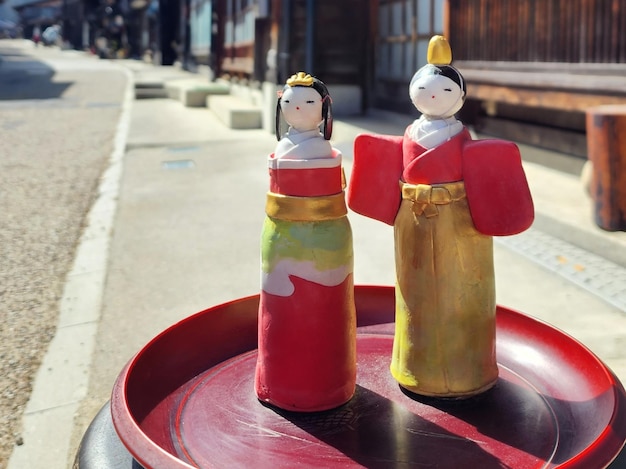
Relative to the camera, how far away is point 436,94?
1397mm

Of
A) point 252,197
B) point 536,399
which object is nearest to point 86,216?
point 252,197

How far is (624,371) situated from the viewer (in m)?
2.28

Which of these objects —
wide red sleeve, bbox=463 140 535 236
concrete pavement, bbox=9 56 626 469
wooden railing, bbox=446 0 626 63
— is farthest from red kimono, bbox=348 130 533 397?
wooden railing, bbox=446 0 626 63

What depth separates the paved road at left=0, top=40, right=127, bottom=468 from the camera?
2.70 metres

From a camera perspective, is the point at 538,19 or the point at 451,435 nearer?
the point at 451,435

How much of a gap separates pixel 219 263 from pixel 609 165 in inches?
87.7

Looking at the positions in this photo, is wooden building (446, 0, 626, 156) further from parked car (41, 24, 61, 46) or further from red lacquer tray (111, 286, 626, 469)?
parked car (41, 24, 61, 46)

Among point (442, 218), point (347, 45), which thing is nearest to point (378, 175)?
point (442, 218)

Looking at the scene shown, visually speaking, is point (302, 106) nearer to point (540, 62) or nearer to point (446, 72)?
point (446, 72)

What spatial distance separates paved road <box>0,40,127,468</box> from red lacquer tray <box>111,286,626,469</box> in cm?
86

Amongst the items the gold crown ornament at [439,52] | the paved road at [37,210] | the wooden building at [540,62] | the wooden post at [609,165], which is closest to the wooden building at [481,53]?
the wooden building at [540,62]

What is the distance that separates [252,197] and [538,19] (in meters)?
2.74

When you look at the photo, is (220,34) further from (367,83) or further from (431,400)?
(431,400)

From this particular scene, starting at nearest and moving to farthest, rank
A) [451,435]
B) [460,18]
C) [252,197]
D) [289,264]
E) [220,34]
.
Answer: [451,435] → [289,264] → [252,197] → [460,18] → [220,34]
